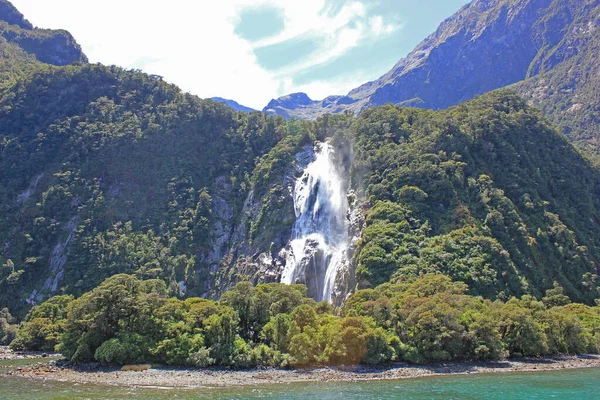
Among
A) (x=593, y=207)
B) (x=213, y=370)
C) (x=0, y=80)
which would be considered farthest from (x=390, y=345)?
(x=0, y=80)

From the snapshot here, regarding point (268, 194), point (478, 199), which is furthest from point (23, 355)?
point (478, 199)

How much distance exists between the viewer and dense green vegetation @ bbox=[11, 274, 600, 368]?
5044 cm

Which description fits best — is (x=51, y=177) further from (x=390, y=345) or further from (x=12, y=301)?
(x=390, y=345)

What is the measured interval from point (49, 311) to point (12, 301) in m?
25.6

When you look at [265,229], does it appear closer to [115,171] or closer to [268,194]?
[268,194]

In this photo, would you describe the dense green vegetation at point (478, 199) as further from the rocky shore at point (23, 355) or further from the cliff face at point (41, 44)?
the cliff face at point (41, 44)

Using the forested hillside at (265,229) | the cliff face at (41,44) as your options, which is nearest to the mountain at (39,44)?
the cliff face at (41,44)

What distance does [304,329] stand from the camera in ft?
170

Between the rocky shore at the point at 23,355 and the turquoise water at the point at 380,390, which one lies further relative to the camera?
the rocky shore at the point at 23,355

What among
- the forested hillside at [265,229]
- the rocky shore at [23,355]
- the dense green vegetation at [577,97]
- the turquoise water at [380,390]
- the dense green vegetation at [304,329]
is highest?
the dense green vegetation at [577,97]

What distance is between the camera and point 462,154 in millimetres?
91750

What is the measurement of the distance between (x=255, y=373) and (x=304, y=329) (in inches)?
271

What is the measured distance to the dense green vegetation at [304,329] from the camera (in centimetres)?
5044

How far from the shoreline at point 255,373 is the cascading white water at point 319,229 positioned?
Result: 29613 mm
